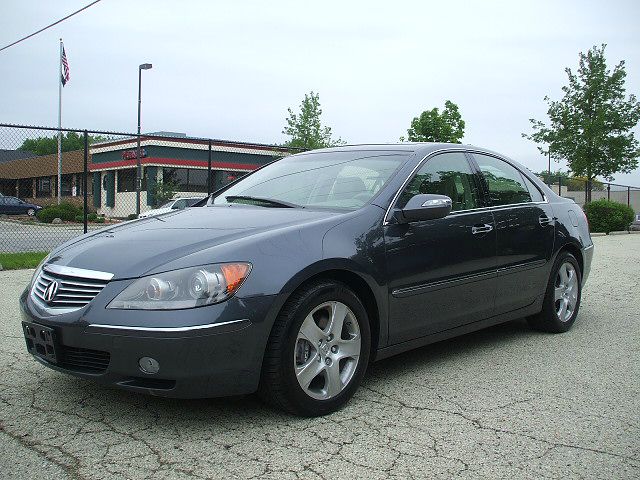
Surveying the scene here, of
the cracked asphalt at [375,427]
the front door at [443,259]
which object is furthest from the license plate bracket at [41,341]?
the front door at [443,259]

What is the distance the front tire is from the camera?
3.29m

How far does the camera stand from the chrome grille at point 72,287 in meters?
3.25

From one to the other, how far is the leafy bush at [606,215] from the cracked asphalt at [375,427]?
2070 centimetres

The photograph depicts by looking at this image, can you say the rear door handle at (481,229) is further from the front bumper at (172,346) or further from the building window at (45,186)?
the building window at (45,186)

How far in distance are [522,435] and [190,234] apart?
6.63 feet

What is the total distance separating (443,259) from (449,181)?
0.70 m

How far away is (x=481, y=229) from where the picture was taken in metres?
4.64

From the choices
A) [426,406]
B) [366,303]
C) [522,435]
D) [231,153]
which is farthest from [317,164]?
[231,153]

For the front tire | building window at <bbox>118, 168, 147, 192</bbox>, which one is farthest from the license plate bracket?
building window at <bbox>118, 168, 147, 192</bbox>

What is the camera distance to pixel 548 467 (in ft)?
9.52

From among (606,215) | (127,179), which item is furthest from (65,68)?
(606,215)

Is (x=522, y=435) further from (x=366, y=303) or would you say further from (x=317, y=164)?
(x=317, y=164)

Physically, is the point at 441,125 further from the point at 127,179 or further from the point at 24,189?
the point at 24,189

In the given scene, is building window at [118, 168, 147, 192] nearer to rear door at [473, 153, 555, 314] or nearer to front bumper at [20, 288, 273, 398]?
rear door at [473, 153, 555, 314]
